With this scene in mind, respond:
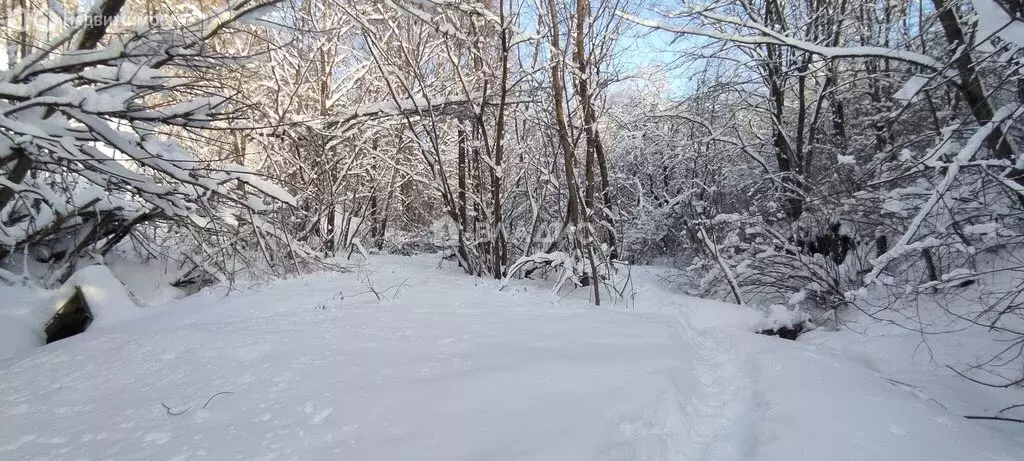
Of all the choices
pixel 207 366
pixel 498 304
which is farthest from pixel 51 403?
pixel 498 304

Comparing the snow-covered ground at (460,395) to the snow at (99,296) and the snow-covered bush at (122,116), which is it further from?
the snow-covered bush at (122,116)

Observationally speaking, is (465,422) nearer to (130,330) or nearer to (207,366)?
(207,366)

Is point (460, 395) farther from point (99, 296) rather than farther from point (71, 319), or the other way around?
point (99, 296)

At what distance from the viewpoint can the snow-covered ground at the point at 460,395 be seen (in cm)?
198

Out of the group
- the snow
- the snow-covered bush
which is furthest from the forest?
the snow

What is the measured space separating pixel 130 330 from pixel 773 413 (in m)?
4.57

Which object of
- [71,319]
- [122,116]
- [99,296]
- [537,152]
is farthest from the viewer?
[537,152]

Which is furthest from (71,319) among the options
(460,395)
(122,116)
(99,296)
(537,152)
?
(537,152)

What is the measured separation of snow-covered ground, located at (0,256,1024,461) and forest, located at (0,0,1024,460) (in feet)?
1.69


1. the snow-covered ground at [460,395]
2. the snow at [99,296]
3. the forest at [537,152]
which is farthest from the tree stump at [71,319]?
the forest at [537,152]

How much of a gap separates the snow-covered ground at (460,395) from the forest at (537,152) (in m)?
0.52

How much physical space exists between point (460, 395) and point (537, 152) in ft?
22.9

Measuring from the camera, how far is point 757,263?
23.3 ft

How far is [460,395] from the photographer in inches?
95.0
